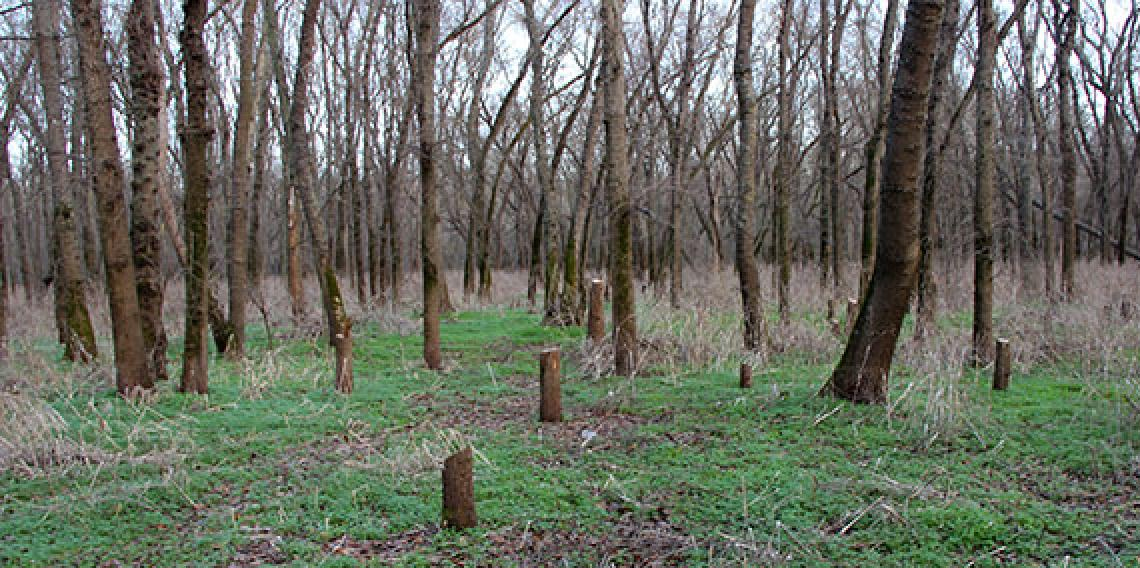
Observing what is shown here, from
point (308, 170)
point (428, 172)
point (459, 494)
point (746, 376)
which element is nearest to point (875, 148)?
point (746, 376)

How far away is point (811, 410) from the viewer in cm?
474

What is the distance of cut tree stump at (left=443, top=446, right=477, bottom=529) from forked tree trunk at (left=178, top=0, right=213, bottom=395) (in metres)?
3.20

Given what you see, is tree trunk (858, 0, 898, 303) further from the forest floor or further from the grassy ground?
the grassy ground

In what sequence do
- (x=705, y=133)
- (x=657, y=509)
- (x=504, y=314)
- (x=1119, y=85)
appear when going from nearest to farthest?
(x=657, y=509)
(x=504, y=314)
(x=1119, y=85)
(x=705, y=133)

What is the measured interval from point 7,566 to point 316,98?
49.0 feet

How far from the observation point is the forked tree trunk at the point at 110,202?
17.3ft

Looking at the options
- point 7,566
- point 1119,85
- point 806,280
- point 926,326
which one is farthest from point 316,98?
point 1119,85

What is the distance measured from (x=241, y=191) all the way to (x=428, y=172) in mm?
2121

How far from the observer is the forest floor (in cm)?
306

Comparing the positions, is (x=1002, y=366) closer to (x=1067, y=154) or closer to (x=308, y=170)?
(x=308, y=170)

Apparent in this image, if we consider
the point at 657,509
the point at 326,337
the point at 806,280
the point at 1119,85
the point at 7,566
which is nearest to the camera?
the point at 7,566

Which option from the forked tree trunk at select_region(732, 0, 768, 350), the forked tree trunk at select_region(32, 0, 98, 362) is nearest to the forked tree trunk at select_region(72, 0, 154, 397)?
the forked tree trunk at select_region(32, 0, 98, 362)

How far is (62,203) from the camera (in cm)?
768

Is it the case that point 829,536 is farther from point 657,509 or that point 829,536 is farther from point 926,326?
point 926,326
